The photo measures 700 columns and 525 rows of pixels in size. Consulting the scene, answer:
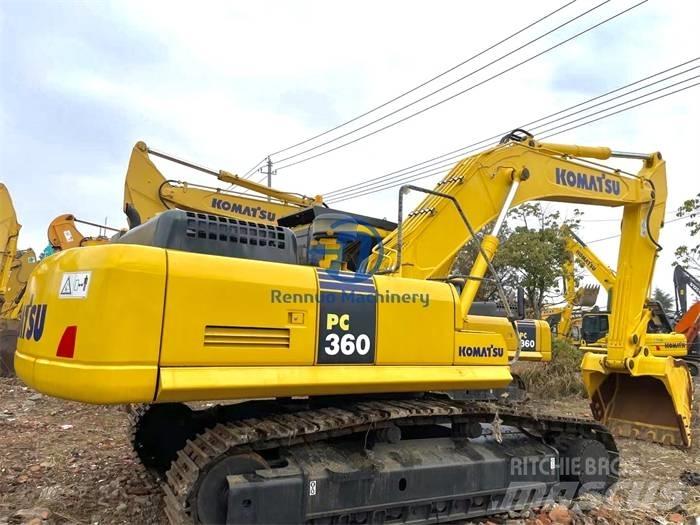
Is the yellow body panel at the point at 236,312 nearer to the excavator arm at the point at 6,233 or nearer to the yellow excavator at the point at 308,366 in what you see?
the yellow excavator at the point at 308,366

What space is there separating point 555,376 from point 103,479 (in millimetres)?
8822

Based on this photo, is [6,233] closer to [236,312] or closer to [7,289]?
[7,289]

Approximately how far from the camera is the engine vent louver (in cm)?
326

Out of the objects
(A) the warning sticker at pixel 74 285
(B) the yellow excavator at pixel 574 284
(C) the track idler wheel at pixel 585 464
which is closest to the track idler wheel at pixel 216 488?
(A) the warning sticker at pixel 74 285

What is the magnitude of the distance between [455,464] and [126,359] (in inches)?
92.7

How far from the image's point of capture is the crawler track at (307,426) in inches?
129

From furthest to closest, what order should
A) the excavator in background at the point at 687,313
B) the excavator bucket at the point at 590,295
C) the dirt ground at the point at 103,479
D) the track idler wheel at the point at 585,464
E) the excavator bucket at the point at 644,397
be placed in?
1. the excavator bucket at the point at 590,295
2. the excavator in background at the point at 687,313
3. the excavator bucket at the point at 644,397
4. the track idler wheel at the point at 585,464
5. the dirt ground at the point at 103,479

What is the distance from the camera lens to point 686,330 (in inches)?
656

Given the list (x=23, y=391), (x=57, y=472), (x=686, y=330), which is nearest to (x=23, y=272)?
(x=23, y=391)

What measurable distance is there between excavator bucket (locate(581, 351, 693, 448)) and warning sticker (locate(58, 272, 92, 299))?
6.27 meters

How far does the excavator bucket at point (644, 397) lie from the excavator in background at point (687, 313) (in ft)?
33.9

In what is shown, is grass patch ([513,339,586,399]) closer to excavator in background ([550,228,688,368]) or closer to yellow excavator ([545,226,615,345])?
excavator in background ([550,228,688,368])

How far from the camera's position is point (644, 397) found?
25.1ft

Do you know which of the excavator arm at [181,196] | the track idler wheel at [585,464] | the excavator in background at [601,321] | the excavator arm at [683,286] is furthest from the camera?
the excavator arm at [683,286]
